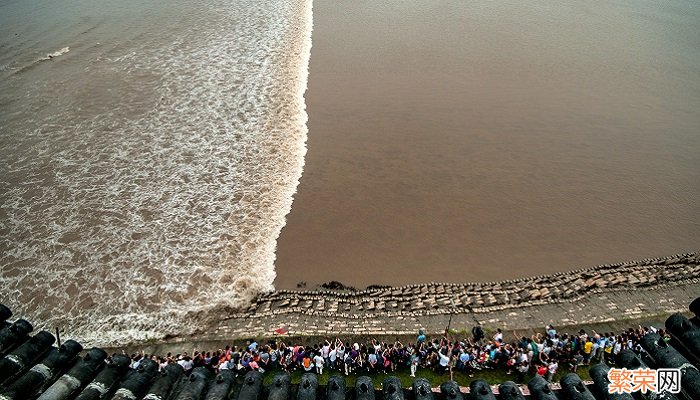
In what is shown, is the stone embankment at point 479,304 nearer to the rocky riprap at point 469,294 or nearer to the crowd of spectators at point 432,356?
the rocky riprap at point 469,294

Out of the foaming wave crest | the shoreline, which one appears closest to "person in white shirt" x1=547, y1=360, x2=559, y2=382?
the shoreline

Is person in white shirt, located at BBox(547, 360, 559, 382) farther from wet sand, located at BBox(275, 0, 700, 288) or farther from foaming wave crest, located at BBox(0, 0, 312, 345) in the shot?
foaming wave crest, located at BBox(0, 0, 312, 345)

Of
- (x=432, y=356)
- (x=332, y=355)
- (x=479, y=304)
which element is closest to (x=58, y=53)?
(x=332, y=355)

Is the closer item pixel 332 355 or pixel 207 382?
pixel 207 382

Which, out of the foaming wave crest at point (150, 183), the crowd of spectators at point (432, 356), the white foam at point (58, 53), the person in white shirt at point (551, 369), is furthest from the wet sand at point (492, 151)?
the white foam at point (58, 53)

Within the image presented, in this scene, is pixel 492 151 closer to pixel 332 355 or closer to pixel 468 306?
pixel 468 306
